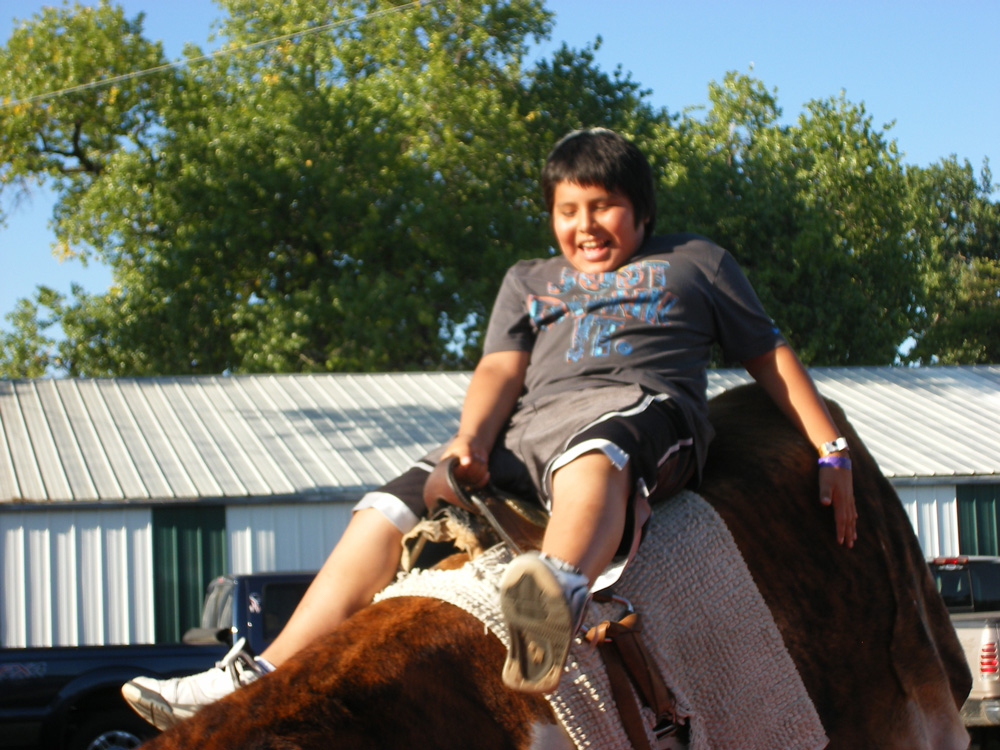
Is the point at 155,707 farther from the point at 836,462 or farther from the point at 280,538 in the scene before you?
the point at 280,538

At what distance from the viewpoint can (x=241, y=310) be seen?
83.5ft

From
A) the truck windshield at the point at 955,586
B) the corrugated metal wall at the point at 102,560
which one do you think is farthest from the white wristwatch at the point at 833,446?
the corrugated metal wall at the point at 102,560

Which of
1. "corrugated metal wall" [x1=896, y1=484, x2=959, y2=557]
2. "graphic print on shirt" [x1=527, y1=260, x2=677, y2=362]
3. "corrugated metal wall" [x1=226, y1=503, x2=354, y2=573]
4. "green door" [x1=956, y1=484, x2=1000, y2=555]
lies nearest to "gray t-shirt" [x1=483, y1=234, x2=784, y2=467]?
"graphic print on shirt" [x1=527, y1=260, x2=677, y2=362]

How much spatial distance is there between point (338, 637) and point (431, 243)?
24.4 meters

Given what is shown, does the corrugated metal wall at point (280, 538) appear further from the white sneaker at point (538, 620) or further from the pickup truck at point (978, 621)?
the white sneaker at point (538, 620)

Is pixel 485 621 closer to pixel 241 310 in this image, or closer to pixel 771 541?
pixel 771 541

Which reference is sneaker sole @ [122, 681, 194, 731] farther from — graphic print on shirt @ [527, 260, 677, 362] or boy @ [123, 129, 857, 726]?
graphic print on shirt @ [527, 260, 677, 362]

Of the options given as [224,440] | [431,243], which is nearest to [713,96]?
[431,243]

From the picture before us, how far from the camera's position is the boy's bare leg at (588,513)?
186cm

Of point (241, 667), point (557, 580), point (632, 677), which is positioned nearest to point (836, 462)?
point (632, 677)

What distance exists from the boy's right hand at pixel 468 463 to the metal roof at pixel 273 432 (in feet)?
35.2

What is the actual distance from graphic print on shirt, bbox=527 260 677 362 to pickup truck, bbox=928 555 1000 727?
665 cm

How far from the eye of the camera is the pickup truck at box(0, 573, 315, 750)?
332 inches

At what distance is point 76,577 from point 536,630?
39.0 feet
